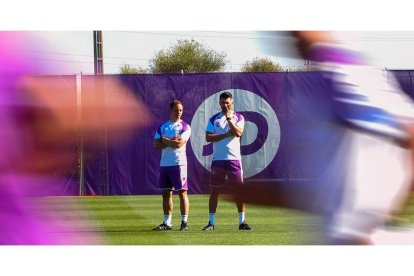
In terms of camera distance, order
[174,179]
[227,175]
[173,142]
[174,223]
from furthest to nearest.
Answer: [174,223] → [174,179] → [173,142] → [227,175]

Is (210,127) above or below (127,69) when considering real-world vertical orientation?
below

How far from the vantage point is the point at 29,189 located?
146 centimetres

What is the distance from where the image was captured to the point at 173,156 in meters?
5.05

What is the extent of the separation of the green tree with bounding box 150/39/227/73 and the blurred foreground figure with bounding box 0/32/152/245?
721 millimetres

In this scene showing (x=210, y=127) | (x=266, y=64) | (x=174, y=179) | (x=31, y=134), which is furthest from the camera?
(x=174, y=179)

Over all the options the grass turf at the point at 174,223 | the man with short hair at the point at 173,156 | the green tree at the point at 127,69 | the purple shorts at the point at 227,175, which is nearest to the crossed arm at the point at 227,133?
the man with short hair at the point at 173,156

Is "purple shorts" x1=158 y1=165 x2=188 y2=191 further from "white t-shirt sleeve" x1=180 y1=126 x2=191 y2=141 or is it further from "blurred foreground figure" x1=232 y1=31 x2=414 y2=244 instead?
"blurred foreground figure" x1=232 y1=31 x2=414 y2=244

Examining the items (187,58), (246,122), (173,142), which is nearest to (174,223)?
(173,142)

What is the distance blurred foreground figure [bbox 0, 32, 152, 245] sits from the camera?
4.61 ft

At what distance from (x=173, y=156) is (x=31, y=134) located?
364 cm

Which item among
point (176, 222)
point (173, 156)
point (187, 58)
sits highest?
point (187, 58)

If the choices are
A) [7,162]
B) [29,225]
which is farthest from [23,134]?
[29,225]

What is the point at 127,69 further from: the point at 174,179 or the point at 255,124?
the point at 174,179

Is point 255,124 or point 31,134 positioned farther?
point 255,124
